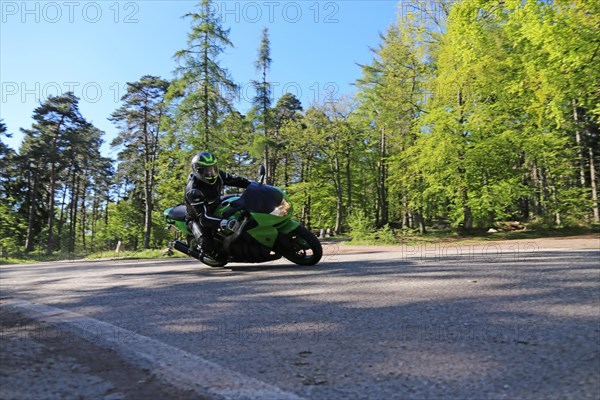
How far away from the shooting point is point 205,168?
6922 millimetres

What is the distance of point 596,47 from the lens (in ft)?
41.3

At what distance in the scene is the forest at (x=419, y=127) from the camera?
14414mm

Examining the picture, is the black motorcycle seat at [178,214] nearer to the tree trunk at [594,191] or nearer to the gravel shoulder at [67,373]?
the gravel shoulder at [67,373]

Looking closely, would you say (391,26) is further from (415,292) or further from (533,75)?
(415,292)

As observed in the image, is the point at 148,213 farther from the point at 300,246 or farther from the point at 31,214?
the point at 300,246

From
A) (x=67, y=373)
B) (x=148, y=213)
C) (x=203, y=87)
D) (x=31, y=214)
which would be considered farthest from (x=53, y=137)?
(x=67, y=373)

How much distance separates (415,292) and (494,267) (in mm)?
2138

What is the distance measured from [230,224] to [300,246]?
4.72 ft

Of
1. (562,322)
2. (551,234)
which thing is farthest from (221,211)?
(551,234)

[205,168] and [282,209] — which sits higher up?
[205,168]

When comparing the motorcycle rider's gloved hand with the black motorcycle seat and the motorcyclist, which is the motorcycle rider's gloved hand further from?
the black motorcycle seat

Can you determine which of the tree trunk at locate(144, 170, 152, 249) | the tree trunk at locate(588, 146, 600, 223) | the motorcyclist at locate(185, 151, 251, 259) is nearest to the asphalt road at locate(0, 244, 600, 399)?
the motorcyclist at locate(185, 151, 251, 259)

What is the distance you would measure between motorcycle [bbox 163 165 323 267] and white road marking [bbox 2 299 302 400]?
2.91m

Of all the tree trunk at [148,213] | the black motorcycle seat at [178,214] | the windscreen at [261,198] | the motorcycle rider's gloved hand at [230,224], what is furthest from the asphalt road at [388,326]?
the tree trunk at [148,213]
